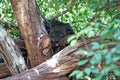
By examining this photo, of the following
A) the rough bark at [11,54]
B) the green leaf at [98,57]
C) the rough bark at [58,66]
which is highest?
the rough bark at [11,54]

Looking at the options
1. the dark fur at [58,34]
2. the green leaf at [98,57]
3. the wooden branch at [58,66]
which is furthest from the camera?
the dark fur at [58,34]

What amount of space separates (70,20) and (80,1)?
51 cm

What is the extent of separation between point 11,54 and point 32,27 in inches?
9.9

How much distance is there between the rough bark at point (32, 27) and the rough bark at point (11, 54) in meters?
0.10

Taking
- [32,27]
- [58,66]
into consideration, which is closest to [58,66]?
[58,66]

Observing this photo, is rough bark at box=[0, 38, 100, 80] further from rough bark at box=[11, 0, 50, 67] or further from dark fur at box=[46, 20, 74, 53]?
dark fur at box=[46, 20, 74, 53]

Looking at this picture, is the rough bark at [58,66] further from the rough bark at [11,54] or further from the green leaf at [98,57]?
the green leaf at [98,57]

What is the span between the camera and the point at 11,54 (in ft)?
6.85

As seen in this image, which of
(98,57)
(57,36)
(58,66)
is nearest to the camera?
(98,57)

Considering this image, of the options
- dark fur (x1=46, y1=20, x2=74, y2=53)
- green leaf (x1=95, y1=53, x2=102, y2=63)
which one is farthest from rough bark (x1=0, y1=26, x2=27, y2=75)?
green leaf (x1=95, y1=53, x2=102, y2=63)

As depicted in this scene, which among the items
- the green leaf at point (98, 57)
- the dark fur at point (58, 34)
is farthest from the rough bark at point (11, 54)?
the green leaf at point (98, 57)

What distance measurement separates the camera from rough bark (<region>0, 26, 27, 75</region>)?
205 cm

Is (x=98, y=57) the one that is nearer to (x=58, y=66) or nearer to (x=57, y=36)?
(x=58, y=66)

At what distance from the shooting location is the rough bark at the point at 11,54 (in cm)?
205
